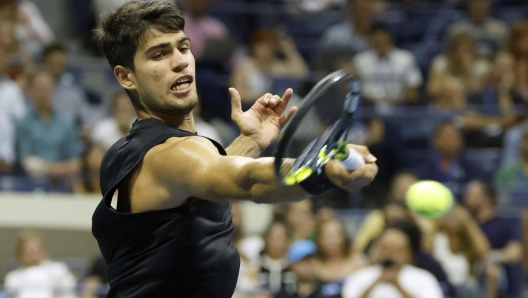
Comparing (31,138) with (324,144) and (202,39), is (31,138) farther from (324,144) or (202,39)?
(324,144)

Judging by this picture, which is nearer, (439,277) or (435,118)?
(439,277)

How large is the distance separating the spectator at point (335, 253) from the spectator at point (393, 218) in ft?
1.38

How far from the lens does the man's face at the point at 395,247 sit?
7145 millimetres

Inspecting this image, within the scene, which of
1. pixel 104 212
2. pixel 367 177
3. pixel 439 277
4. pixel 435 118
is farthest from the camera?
pixel 435 118

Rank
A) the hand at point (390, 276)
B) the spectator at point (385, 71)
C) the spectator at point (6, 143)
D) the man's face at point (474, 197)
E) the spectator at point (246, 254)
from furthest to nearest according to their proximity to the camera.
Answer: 1. the spectator at point (385, 71)
2. the spectator at point (6, 143)
3. the man's face at point (474, 197)
4. the spectator at point (246, 254)
5. the hand at point (390, 276)

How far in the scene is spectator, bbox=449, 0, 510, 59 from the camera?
1224 cm

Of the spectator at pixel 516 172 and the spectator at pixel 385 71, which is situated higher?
the spectator at pixel 385 71

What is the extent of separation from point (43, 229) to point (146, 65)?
6398mm

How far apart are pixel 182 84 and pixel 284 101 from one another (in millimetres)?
535

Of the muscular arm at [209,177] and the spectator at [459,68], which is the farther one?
the spectator at [459,68]

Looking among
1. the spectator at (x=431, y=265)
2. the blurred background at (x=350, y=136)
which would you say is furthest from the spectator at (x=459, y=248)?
the spectator at (x=431, y=265)

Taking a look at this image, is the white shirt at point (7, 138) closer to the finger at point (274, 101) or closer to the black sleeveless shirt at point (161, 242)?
the finger at point (274, 101)

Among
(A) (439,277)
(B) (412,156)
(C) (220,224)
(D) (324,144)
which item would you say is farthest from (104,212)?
(B) (412,156)

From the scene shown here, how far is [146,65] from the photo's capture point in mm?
3463
